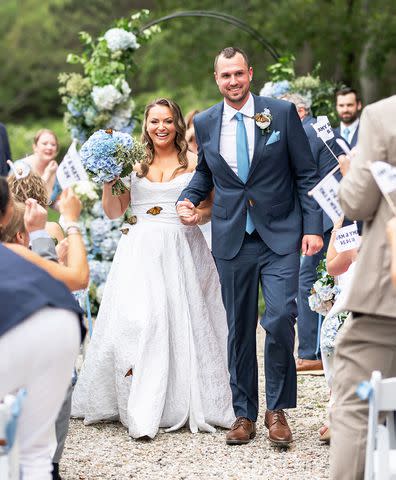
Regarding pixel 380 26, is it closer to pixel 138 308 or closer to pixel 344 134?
pixel 344 134

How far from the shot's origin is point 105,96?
905cm

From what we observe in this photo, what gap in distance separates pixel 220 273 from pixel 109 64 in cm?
393

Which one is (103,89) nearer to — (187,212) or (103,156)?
(103,156)

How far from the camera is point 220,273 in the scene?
5.95 m

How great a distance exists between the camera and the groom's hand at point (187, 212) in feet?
19.7

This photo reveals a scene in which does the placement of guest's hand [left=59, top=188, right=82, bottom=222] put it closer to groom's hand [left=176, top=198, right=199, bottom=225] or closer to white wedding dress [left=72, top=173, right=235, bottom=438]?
groom's hand [left=176, top=198, right=199, bottom=225]

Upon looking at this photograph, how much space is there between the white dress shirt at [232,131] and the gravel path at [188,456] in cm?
158

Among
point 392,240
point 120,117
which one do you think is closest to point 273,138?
Result: point 392,240

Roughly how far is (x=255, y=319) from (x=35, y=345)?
100.0 inches

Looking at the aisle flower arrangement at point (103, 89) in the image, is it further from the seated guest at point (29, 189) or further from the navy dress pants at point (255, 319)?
the seated guest at point (29, 189)

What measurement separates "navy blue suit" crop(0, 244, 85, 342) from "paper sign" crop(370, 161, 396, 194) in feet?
3.83

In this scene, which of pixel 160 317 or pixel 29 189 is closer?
pixel 29 189

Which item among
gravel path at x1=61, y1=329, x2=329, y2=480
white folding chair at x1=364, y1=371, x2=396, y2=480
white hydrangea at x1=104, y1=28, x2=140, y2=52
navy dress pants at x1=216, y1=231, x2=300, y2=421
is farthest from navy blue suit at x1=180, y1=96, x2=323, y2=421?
white hydrangea at x1=104, y1=28, x2=140, y2=52

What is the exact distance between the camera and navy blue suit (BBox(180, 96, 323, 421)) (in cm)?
577
